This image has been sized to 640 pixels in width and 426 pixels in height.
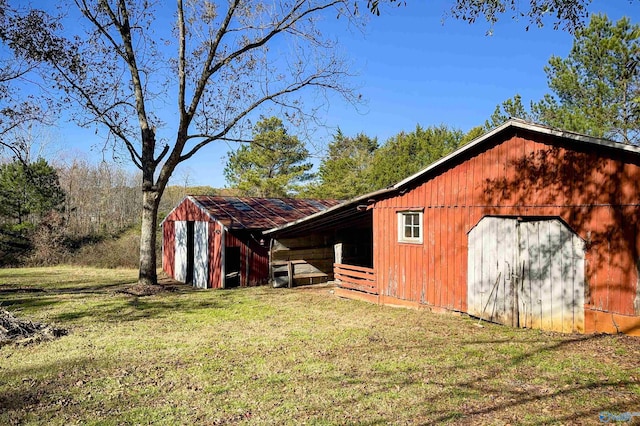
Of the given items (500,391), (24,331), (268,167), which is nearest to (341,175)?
(268,167)

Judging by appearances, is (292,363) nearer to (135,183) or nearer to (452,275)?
(452,275)

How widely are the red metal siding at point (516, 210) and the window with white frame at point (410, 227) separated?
19 cm

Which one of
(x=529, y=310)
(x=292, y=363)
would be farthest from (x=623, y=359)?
(x=292, y=363)

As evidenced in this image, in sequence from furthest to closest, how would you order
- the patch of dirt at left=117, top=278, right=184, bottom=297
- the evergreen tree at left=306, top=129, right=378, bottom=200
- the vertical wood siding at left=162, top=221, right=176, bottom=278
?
the evergreen tree at left=306, top=129, right=378, bottom=200 < the vertical wood siding at left=162, top=221, right=176, bottom=278 < the patch of dirt at left=117, top=278, right=184, bottom=297

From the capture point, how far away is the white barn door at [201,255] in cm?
1908

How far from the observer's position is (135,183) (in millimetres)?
60594

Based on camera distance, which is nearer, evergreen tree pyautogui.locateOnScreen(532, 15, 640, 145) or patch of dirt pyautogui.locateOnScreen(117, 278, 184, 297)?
patch of dirt pyautogui.locateOnScreen(117, 278, 184, 297)

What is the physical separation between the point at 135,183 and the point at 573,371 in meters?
62.6

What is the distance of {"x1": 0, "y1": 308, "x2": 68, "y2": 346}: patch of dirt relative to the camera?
8820 millimetres

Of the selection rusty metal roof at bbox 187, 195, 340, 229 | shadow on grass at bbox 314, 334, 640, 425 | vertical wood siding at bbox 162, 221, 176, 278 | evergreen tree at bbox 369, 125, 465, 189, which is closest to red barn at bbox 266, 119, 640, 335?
shadow on grass at bbox 314, 334, 640, 425

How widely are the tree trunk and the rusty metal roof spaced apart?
260cm

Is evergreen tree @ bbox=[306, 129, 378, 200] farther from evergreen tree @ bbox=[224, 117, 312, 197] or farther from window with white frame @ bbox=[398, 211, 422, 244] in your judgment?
window with white frame @ bbox=[398, 211, 422, 244]

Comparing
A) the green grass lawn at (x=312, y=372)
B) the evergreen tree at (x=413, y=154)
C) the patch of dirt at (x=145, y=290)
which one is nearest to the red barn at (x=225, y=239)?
the patch of dirt at (x=145, y=290)

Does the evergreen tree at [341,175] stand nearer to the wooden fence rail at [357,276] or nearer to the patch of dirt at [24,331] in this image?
the wooden fence rail at [357,276]
